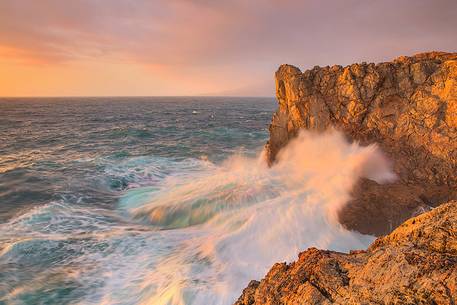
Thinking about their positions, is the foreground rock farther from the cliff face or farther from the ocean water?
the cliff face

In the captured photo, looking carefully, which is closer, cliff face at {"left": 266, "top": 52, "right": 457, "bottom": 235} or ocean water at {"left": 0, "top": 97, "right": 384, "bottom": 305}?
ocean water at {"left": 0, "top": 97, "right": 384, "bottom": 305}

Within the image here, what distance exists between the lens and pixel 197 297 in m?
8.77

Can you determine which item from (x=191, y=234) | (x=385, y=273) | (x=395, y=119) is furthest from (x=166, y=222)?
(x=395, y=119)

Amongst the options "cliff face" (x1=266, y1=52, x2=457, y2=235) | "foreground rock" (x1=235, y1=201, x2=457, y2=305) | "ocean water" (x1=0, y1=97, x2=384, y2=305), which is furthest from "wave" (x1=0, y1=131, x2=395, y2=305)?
"foreground rock" (x1=235, y1=201, x2=457, y2=305)

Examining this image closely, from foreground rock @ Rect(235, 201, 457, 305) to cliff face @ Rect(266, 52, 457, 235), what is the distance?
8.04 m

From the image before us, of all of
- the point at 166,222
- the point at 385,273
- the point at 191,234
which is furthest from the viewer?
the point at 166,222

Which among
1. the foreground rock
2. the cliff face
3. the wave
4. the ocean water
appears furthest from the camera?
the cliff face

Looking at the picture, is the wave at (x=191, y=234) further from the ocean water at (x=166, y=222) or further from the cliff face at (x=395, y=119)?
the cliff face at (x=395, y=119)

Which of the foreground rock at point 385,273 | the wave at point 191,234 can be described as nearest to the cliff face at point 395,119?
the wave at point 191,234

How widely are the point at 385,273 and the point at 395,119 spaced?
13757mm

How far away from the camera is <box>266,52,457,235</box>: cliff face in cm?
1302

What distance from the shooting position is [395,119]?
1597 centimetres

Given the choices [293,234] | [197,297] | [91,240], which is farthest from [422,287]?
[91,240]

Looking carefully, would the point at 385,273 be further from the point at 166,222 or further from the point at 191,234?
the point at 166,222
